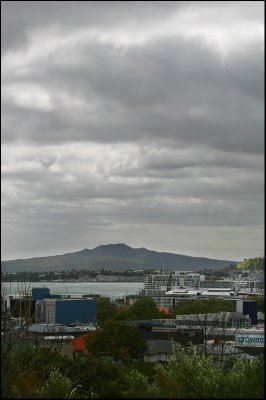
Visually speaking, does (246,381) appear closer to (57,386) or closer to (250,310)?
(57,386)

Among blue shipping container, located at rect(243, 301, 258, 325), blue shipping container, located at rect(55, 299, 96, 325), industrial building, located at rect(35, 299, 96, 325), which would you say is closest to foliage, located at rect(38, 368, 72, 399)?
industrial building, located at rect(35, 299, 96, 325)

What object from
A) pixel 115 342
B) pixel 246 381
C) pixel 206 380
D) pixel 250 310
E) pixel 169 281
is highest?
pixel 246 381

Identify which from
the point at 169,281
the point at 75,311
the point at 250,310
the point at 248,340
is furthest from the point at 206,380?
the point at 169,281

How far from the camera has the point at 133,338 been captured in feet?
115

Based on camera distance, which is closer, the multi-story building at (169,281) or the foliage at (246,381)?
the foliage at (246,381)

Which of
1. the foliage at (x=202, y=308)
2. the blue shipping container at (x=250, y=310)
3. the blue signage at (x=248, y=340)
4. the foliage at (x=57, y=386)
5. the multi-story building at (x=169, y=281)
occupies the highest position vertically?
the foliage at (x=57, y=386)

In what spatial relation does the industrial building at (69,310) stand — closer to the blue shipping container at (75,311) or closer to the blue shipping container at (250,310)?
the blue shipping container at (75,311)

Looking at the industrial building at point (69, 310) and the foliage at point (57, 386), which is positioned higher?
the foliage at point (57, 386)

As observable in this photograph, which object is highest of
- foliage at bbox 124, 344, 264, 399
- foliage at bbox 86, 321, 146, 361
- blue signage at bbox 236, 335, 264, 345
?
foliage at bbox 124, 344, 264, 399

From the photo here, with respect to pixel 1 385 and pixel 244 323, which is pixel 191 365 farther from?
pixel 244 323

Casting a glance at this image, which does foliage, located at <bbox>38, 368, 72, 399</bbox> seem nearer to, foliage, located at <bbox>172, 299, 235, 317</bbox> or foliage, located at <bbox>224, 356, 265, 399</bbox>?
foliage, located at <bbox>224, 356, 265, 399</bbox>

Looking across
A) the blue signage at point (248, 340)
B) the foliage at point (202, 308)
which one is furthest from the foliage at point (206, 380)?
the foliage at point (202, 308)

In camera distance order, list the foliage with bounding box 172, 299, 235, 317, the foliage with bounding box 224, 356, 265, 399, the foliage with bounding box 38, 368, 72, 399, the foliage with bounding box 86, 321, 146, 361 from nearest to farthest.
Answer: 1. the foliage with bounding box 224, 356, 265, 399
2. the foliage with bounding box 38, 368, 72, 399
3. the foliage with bounding box 86, 321, 146, 361
4. the foliage with bounding box 172, 299, 235, 317

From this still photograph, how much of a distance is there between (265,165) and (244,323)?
2211 inches
